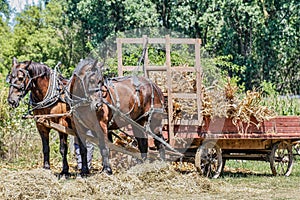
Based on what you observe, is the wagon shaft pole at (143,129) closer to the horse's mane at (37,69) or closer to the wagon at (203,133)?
the wagon at (203,133)

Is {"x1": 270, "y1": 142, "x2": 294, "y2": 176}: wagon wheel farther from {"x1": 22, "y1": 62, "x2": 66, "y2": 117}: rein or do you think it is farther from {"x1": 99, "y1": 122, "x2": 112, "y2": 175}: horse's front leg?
{"x1": 22, "y1": 62, "x2": 66, "y2": 117}: rein

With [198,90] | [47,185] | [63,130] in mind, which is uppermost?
[198,90]

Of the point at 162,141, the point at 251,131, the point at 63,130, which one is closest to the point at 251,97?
the point at 251,131

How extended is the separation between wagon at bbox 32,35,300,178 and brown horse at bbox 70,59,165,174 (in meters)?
0.19

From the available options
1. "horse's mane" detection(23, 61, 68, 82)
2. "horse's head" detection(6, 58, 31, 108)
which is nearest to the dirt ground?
"horse's head" detection(6, 58, 31, 108)

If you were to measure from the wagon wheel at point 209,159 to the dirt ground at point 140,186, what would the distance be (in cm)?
43

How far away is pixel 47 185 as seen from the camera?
7848mm

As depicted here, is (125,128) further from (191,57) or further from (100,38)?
(100,38)

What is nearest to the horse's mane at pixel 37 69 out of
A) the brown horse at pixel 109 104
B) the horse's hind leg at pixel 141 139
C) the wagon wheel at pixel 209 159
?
the brown horse at pixel 109 104

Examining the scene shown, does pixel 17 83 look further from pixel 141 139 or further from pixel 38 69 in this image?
pixel 141 139

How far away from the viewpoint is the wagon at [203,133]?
10.1 meters

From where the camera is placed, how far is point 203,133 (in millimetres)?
10086

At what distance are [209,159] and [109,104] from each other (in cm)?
222

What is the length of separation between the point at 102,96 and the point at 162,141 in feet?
4.86
